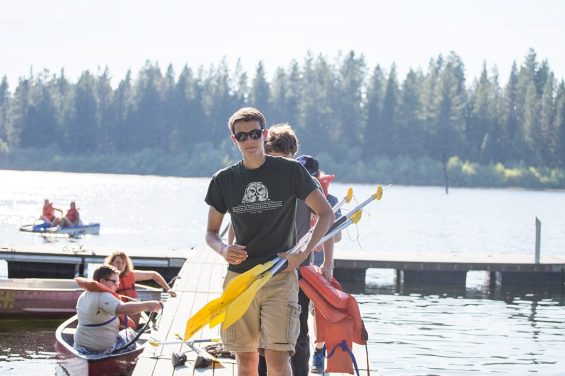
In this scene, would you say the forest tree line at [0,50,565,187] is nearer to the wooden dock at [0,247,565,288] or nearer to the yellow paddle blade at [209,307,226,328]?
the wooden dock at [0,247,565,288]

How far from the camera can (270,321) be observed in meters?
7.26

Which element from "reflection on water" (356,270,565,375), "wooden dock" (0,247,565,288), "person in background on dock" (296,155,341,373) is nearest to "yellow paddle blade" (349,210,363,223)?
"person in background on dock" (296,155,341,373)

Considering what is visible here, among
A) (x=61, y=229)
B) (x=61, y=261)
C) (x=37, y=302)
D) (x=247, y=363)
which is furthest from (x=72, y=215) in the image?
(x=247, y=363)

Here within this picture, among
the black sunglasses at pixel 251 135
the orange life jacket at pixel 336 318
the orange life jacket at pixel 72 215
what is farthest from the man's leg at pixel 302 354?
the orange life jacket at pixel 72 215

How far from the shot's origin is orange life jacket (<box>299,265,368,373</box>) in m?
8.37

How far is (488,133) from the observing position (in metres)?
133

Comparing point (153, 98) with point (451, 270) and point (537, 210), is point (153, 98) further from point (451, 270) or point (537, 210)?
point (451, 270)

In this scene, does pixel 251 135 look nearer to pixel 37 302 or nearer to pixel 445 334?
pixel 37 302

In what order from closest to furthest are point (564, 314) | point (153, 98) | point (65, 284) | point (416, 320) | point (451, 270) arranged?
point (65, 284)
point (416, 320)
point (564, 314)
point (451, 270)
point (153, 98)

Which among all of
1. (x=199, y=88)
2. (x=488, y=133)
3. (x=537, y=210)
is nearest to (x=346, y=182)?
(x=488, y=133)

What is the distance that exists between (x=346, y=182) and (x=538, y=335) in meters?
106

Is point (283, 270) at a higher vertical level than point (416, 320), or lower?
higher

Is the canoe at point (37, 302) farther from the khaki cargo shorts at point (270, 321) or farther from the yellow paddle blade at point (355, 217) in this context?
the khaki cargo shorts at point (270, 321)

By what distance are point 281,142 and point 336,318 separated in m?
1.45
